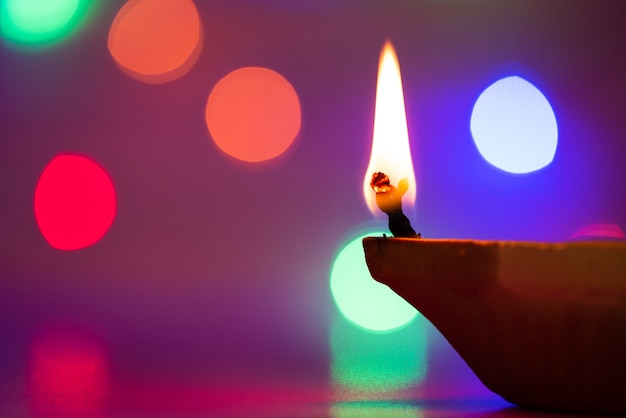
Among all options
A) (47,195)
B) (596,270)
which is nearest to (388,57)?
(596,270)

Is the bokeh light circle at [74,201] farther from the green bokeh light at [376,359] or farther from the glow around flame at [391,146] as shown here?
the glow around flame at [391,146]

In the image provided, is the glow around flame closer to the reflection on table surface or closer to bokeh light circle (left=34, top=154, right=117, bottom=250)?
the reflection on table surface

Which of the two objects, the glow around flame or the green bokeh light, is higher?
the glow around flame

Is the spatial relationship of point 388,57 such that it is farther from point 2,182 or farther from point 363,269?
point 2,182

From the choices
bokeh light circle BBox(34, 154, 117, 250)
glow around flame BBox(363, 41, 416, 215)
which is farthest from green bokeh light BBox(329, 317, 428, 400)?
bokeh light circle BBox(34, 154, 117, 250)

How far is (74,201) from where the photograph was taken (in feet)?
2.49

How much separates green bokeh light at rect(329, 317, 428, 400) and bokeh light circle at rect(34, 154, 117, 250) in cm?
29

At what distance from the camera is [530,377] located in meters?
0.32

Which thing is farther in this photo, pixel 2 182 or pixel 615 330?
pixel 2 182

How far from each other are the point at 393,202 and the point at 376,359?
0.68 feet

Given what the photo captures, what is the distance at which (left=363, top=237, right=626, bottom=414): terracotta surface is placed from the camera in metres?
0.29

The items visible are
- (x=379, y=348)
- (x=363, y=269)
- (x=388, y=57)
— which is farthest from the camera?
(x=363, y=269)

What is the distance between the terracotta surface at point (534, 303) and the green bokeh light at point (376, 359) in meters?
0.08

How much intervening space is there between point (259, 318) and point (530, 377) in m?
0.34
